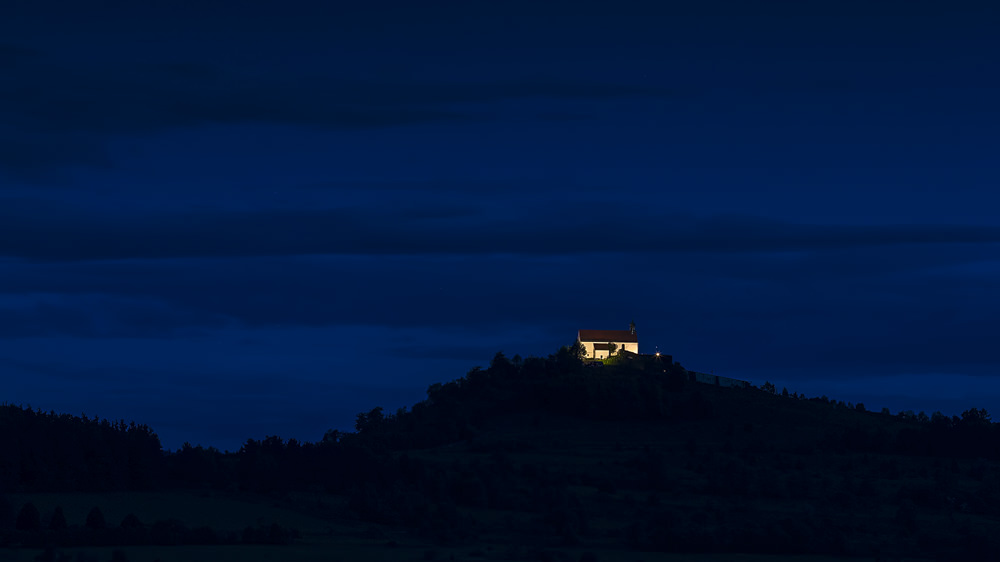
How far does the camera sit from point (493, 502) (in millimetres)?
126750

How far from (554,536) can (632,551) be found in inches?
329

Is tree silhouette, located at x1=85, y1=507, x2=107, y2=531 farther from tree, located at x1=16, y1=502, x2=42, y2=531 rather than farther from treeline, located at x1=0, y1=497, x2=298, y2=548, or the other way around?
tree, located at x1=16, y1=502, x2=42, y2=531

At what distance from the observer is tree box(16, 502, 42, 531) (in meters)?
96.8

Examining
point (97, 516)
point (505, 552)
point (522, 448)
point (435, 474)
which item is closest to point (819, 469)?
point (522, 448)

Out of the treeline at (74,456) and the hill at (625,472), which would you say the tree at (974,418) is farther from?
the treeline at (74,456)

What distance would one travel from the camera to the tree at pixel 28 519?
9681cm

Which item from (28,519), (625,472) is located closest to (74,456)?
(28,519)

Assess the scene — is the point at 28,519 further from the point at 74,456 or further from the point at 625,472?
the point at 625,472

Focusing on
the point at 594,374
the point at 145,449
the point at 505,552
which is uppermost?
the point at 594,374

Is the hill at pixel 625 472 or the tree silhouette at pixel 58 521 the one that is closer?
the tree silhouette at pixel 58 521

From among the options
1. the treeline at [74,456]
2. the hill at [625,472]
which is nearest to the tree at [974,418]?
the hill at [625,472]

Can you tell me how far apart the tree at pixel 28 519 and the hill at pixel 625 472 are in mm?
1440

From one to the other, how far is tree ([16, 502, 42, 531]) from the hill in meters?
1.44

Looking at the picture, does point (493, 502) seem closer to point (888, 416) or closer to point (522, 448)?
point (522, 448)
